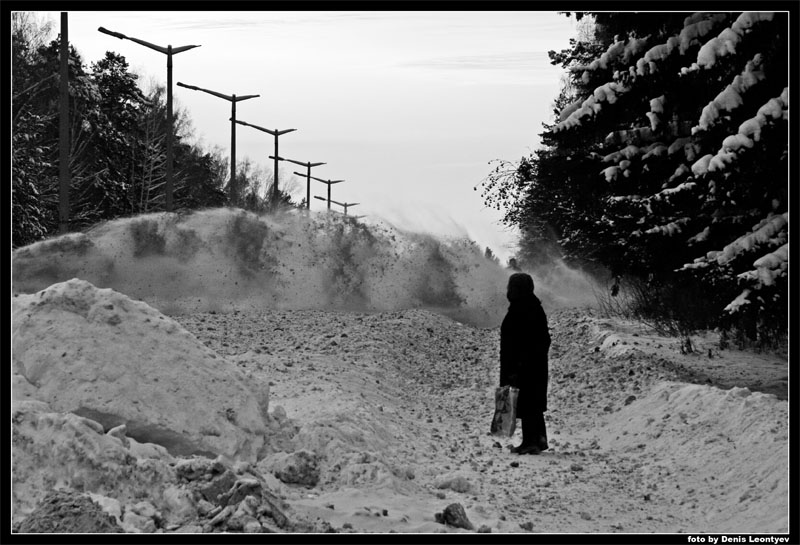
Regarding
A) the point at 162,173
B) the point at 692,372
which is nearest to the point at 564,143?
the point at 692,372

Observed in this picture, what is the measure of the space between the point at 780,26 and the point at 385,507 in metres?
7.31

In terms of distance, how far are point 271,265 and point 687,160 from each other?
1765 cm

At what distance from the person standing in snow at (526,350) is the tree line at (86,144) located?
23.7 meters

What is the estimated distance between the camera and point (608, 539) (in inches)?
291

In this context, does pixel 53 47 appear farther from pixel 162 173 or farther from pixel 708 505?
pixel 708 505

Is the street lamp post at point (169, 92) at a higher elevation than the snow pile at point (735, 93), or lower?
higher

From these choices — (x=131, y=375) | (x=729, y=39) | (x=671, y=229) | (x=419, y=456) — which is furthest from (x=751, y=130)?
(x=131, y=375)

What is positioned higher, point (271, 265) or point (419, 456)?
point (271, 265)

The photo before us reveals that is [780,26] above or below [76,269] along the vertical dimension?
above

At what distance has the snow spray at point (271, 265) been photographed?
26938 millimetres

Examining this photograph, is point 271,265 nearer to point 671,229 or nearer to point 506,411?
point 671,229

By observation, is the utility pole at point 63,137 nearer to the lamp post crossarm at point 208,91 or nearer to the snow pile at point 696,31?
the snow pile at point 696,31

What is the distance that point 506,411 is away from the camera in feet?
39.2

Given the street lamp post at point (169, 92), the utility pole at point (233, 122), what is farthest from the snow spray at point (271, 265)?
the utility pole at point (233, 122)
